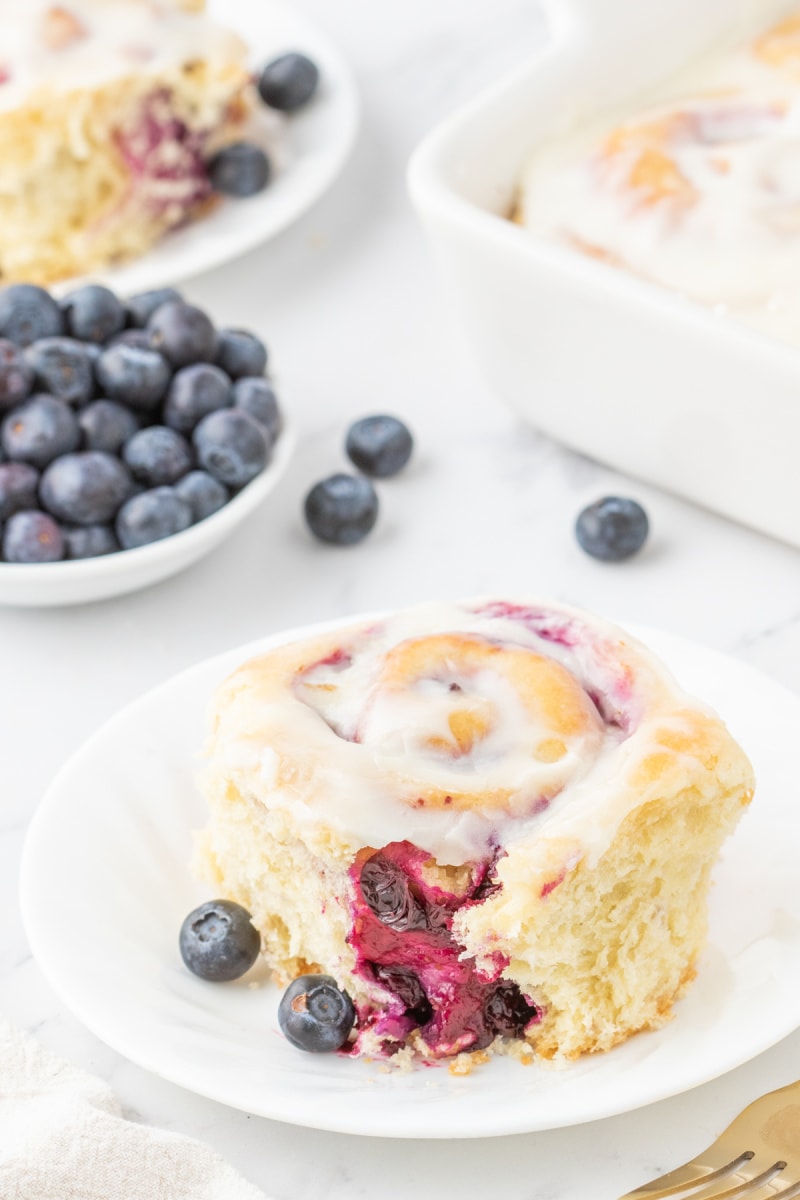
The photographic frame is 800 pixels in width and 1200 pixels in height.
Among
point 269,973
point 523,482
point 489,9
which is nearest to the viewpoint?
point 269,973

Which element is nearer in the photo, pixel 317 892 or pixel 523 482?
pixel 317 892

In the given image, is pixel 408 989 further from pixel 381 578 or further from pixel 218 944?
pixel 381 578

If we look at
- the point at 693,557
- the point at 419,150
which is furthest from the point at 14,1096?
the point at 419,150

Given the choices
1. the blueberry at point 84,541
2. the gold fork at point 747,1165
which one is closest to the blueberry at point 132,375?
the blueberry at point 84,541

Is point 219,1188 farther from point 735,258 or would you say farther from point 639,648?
point 735,258

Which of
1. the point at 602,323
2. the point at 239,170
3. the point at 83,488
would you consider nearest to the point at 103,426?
the point at 83,488

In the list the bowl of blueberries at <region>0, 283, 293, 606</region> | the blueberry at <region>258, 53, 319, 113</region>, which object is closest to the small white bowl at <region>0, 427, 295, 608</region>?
the bowl of blueberries at <region>0, 283, 293, 606</region>
